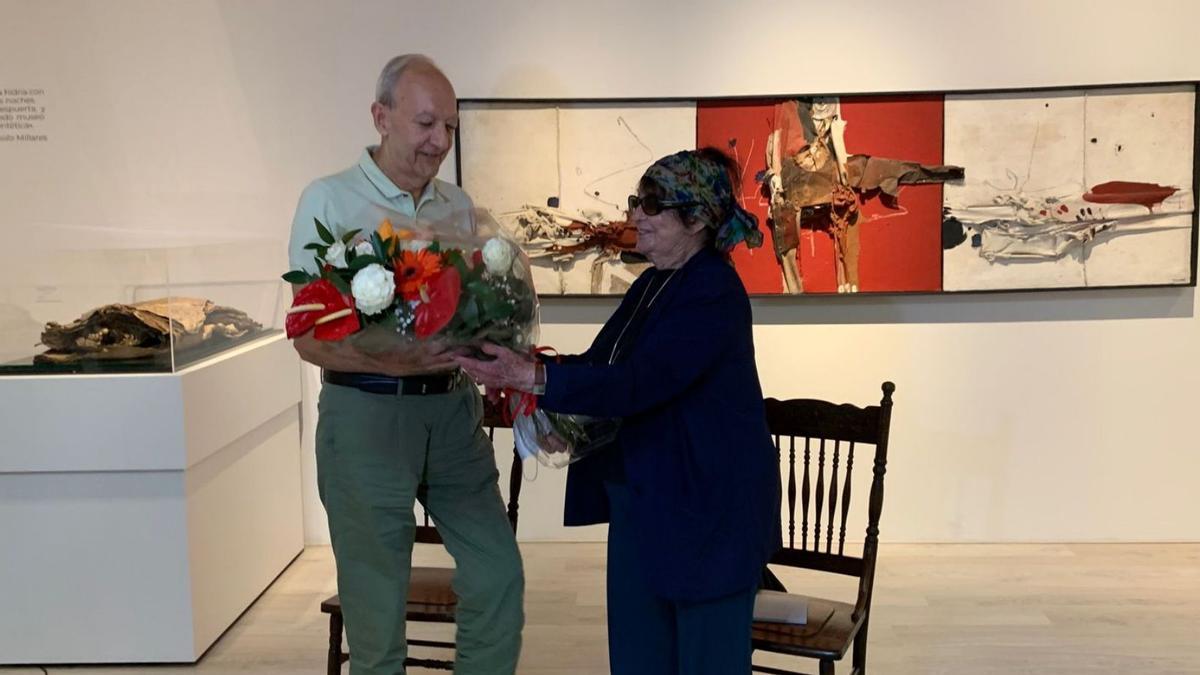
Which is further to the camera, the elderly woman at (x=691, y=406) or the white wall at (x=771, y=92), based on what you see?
the white wall at (x=771, y=92)

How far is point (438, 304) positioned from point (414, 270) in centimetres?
8

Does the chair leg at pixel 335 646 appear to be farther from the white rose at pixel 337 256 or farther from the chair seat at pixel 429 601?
the white rose at pixel 337 256

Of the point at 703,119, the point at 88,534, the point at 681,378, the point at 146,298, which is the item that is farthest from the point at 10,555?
the point at 703,119

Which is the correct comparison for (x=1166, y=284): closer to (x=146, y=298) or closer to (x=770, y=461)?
(x=770, y=461)

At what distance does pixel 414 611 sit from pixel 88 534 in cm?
127

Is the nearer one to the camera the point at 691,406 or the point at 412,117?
the point at 691,406

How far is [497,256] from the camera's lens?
2.01 meters

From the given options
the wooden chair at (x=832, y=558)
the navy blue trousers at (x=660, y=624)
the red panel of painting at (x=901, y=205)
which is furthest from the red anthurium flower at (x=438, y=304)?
the red panel of painting at (x=901, y=205)

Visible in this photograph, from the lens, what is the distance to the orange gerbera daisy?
6.24ft

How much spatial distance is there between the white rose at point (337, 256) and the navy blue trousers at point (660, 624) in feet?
2.58

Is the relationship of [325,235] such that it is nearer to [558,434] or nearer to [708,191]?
[558,434]

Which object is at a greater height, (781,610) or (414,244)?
(414,244)

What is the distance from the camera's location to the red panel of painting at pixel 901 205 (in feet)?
13.6

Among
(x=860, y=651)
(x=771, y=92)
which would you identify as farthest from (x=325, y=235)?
(x=771, y=92)
